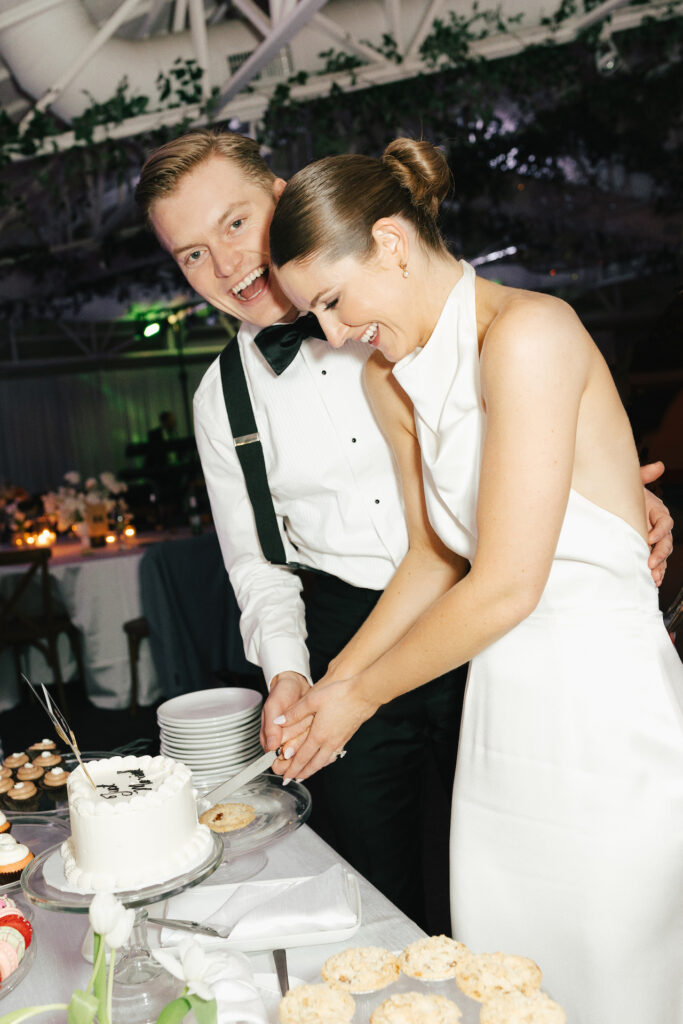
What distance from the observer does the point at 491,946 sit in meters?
1.38

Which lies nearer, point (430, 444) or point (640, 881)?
point (640, 881)

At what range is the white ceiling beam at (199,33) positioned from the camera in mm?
5363

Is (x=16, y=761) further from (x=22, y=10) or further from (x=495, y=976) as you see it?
(x=22, y=10)

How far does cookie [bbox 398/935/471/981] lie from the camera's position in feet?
3.03

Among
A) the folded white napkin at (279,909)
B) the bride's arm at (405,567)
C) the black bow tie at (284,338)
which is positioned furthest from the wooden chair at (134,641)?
the folded white napkin at (279,909)

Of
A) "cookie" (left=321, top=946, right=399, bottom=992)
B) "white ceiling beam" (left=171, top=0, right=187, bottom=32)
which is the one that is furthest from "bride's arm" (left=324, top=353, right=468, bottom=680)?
"white ceiling beam" (left=171, top=0, right=187, bottom=32)

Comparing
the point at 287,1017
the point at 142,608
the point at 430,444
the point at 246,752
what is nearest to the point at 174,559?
the point at 142,608

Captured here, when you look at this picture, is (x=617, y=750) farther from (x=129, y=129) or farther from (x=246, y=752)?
(x=129, y=129)

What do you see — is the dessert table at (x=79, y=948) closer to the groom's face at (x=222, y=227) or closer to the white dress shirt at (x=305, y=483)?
the white dress shirt at (x=305, y=483)

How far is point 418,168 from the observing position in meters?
1.38

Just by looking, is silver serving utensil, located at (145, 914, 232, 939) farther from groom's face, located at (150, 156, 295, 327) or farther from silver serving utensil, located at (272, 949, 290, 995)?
groom's face, located at (150, 156, 295, 327)

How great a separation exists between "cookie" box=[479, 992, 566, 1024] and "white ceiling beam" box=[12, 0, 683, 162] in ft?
20.6

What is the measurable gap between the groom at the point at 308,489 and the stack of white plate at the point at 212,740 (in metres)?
0.12

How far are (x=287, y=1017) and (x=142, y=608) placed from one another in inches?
178
